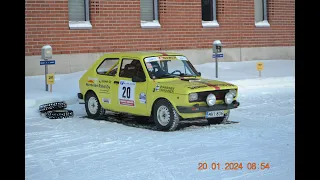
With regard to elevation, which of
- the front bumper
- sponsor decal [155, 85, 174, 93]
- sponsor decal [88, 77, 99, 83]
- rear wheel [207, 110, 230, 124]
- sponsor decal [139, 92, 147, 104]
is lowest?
rear wheel [207, 110, 230, 124]

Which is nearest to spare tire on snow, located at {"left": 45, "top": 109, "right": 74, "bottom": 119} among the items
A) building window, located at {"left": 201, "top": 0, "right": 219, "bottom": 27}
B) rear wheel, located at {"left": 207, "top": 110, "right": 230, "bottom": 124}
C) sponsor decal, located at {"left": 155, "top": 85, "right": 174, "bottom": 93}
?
sponsor decal, located at {"left": 155, "top": 85, "right": 174, "bottom": 93}

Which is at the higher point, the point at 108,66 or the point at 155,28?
the point at 155,28

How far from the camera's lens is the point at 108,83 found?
11.7m

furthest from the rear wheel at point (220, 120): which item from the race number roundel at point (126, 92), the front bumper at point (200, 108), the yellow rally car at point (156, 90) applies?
the race number roundel at point (126, 92)

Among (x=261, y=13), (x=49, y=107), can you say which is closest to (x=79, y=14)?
(x=49, y=107)

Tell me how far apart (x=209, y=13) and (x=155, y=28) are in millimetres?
2967

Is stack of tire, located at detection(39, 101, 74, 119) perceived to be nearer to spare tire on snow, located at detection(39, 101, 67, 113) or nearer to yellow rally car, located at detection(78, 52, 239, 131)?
spare tire on snow, located at detection(39, 101, 67, 113)

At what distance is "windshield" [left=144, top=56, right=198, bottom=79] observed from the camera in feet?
36.3

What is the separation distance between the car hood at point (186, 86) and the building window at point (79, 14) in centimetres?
838

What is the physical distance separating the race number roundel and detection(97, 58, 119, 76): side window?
479mm

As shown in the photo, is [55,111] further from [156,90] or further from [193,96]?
[193,96]

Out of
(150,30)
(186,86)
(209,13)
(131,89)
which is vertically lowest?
(131,89)

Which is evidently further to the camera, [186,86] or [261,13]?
[261,13]
